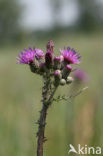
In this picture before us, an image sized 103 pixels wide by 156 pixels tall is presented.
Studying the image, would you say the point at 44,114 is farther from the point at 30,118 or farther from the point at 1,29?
the point at 1,29

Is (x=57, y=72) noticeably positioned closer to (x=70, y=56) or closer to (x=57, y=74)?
(x=57, y=74)

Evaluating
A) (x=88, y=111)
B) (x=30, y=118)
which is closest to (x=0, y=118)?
(x=30, y=118)

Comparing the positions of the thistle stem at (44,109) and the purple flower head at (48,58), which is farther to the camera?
the purple flower head at (48,58)
